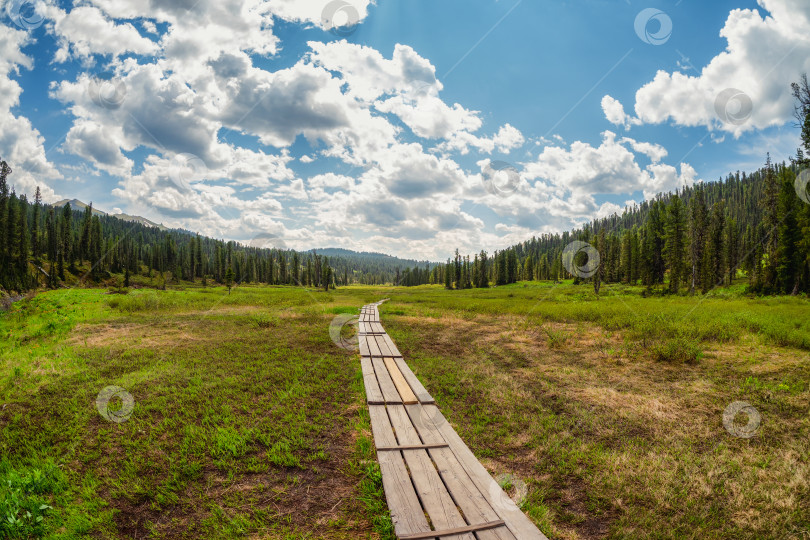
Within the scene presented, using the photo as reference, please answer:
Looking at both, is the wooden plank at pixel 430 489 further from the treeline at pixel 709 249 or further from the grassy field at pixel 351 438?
the treeline at pixel 709 249

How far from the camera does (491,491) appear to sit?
402 centimetres

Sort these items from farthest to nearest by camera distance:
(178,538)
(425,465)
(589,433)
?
(589,433), (425,465), (178,538)

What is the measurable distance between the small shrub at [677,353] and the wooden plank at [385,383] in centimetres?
904

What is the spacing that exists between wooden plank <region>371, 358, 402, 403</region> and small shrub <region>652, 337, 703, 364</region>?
9.04m

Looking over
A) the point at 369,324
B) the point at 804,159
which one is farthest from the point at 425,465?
the point at 804,159

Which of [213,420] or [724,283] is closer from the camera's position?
[213,420]

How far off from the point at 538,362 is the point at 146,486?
10.6m

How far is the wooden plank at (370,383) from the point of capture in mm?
7123

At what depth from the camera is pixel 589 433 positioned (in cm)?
589

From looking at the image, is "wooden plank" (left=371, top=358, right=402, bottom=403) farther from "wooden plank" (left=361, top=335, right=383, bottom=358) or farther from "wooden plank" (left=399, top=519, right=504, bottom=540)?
"wooden plank" (left=399, top=519, right=504, bottom=540)

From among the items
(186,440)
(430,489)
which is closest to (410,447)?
(430,489)

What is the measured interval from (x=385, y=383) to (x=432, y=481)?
4.17m

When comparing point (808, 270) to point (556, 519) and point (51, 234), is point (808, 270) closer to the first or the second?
point (556, 519)

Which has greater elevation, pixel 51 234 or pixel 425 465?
pixel 51 234
